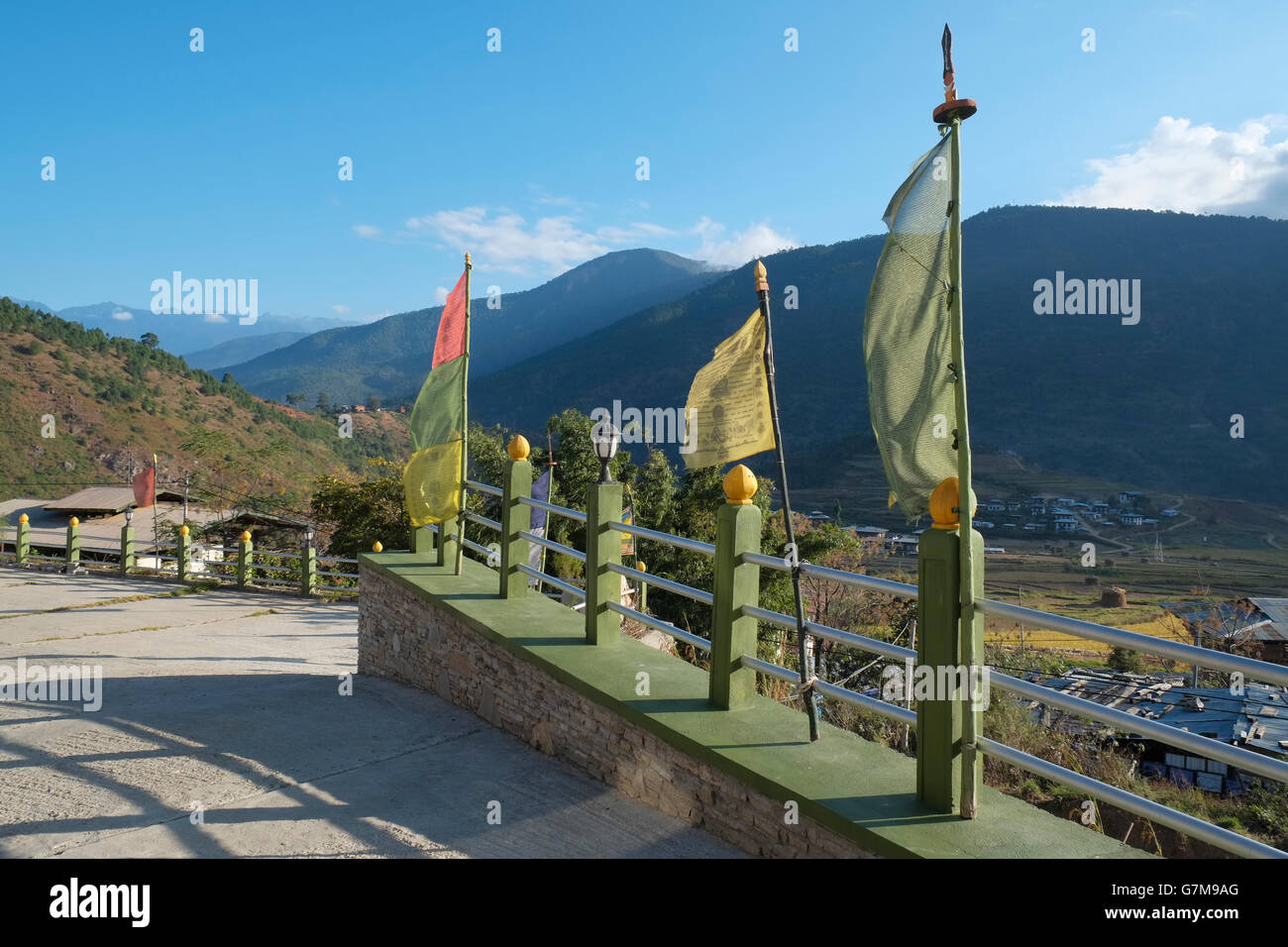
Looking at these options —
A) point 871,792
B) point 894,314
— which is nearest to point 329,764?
point 871,792

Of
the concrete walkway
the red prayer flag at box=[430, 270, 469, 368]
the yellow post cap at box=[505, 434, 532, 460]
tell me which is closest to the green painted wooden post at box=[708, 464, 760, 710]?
the concrete walkway

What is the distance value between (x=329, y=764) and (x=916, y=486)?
3.39 m

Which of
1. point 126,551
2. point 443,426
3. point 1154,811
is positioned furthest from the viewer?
point 126,551

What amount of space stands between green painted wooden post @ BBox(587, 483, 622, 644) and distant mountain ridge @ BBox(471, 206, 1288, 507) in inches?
3034

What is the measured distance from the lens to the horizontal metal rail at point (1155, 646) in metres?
2.15

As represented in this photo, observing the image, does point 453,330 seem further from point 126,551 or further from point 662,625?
point 126,551

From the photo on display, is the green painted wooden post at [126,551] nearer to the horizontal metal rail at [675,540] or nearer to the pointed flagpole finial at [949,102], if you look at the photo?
the horizontal metal rail at [675,540]

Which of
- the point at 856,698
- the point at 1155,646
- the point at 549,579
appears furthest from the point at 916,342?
the point at 549,579

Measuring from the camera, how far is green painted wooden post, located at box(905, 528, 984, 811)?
9.42 ft

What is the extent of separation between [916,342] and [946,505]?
57cm

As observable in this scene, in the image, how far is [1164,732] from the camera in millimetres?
2457

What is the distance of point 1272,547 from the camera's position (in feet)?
232
